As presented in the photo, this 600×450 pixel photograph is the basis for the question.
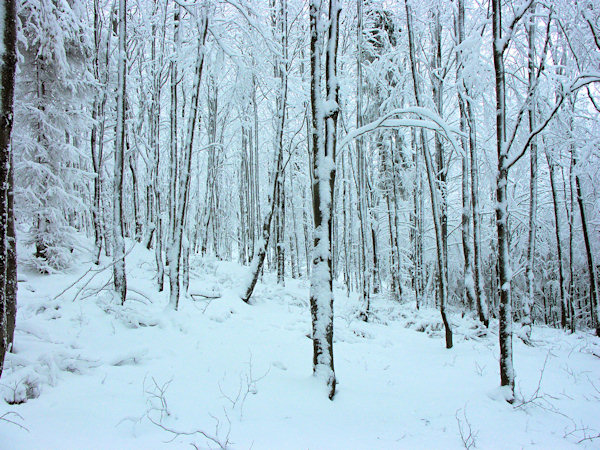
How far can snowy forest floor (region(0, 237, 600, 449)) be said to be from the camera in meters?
2.69

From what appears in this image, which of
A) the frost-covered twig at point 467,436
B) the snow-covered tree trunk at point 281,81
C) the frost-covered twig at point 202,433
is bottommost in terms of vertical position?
the frost-covered twig at point 467,436

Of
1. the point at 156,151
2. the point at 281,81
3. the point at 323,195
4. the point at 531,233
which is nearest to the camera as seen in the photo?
the point at 323,195

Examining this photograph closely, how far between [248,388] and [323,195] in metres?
2.28

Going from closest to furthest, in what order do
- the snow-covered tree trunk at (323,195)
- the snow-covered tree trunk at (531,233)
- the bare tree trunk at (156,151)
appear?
1. the snow-covered tree trunk at (323,195)
2. the snow-covered tree trunk at (531,233)
3. the bare tree trunk at (156,151)

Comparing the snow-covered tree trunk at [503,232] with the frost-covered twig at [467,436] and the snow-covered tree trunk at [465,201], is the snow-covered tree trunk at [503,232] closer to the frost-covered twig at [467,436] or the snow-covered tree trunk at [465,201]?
the frost-covered twig at [467,436]

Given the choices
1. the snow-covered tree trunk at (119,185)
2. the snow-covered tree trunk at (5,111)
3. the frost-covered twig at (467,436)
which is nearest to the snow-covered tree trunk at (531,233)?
the frost-covered twig at (467,436)

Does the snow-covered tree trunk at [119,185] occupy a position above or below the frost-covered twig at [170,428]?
above

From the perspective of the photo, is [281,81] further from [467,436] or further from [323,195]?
[467,436]

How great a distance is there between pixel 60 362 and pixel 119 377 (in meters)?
0.65

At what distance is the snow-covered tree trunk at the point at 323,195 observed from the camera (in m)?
3.67

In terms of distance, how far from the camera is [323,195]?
383cm

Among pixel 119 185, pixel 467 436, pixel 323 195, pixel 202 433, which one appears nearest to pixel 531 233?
pixel 467 436

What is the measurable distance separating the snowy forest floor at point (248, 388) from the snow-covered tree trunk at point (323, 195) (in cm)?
40

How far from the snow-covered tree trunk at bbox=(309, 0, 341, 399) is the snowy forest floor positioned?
40 cm
